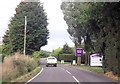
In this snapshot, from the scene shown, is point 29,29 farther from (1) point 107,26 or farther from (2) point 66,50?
(1) point 107,26

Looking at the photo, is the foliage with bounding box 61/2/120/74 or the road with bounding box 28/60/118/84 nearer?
the road with bounding box 28/60/118/84

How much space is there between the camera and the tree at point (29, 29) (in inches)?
2721

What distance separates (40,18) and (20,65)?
1582 inches

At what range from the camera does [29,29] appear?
7050 cm

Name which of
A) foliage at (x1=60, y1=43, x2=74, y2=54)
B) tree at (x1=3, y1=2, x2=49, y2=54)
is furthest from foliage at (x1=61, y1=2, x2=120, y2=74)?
foliage at (x1=60, y1=43, x2=74, y2=54)

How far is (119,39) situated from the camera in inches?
1256

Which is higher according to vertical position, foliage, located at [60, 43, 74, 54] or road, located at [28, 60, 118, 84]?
foliage, located at [60, 43, 74, 54]

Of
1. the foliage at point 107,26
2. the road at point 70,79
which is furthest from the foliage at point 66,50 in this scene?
the road at point 70,79

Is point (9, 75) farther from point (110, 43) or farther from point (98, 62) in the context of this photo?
point (98, 62)

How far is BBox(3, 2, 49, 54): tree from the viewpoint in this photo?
69125 millimetres

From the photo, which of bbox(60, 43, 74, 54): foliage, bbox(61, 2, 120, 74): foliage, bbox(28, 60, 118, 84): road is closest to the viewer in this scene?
bbox(28, 60, 118, 84): road

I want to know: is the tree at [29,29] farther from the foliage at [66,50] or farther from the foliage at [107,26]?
the foliage at [66,50]

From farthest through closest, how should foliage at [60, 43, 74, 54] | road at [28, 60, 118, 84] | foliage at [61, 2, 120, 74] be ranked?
1. foliage at [60, 43, 74, 54]
2. foliage at [61, 2, 120, 74]
3. road at [28, 60, 118, 84]

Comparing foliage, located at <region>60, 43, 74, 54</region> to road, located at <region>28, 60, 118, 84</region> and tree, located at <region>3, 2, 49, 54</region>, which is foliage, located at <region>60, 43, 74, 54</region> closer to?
tree, located at <region>3, 2, 49, 54</region>
